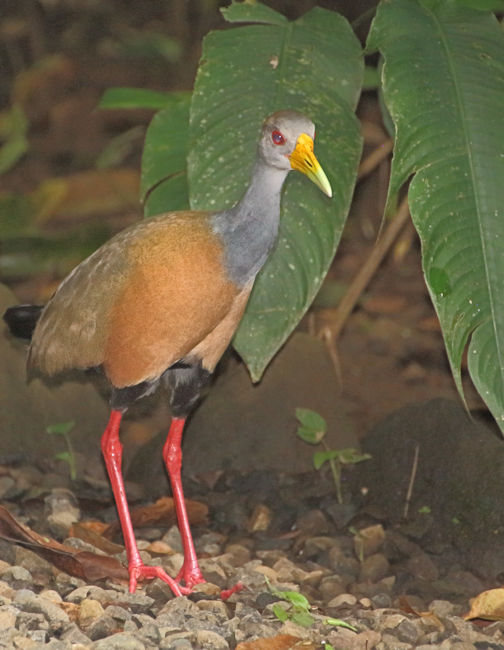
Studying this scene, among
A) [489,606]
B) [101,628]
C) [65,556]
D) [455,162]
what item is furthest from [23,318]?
[489,606]

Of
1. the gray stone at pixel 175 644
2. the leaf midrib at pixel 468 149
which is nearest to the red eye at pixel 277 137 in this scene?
the leaf midrib at pixel 468 149

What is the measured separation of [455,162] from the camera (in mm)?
3998

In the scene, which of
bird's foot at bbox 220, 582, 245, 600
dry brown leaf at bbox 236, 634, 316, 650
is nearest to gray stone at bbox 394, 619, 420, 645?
dry brown leaf at bbox 236, 634, 316, 650

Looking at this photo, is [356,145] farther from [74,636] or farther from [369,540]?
[74,636]

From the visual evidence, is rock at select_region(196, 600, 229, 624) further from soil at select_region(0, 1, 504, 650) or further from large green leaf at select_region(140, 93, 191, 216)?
large green leaf at select_region(140, 93, 191, 216)

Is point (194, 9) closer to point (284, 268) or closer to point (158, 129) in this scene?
point (158, 129)

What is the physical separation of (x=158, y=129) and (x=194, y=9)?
4866mm

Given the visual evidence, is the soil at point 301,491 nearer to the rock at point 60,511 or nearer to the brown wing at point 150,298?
the rock at point 60,511

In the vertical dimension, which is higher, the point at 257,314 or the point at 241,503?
the point at 257,314

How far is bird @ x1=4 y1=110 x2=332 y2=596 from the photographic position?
3781 millimetres

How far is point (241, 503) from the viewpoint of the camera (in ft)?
16.2

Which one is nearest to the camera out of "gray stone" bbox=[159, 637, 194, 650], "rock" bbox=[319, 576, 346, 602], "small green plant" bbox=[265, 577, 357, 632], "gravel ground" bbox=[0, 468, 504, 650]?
"gray stone" bbox=[159, 637, 194, 650]

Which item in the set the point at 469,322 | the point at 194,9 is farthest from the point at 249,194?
the point at 194,9

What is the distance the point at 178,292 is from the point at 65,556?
967mm
